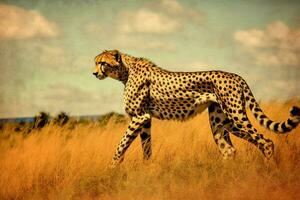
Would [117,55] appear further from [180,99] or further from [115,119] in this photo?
[115,119]

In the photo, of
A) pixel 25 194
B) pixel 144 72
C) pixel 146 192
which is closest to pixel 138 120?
pixel 144 72

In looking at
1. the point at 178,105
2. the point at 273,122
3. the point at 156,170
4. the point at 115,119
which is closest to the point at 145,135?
the point at 178,105

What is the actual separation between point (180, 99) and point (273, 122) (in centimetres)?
101

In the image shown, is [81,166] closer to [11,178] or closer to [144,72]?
[11,178]

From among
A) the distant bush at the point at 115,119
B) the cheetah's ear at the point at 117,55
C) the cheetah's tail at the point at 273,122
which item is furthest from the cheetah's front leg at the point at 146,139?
the distant bush at the point at 115,119

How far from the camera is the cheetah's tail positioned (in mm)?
4703

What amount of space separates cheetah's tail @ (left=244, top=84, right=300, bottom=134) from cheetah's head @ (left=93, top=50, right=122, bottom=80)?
1.47 metres

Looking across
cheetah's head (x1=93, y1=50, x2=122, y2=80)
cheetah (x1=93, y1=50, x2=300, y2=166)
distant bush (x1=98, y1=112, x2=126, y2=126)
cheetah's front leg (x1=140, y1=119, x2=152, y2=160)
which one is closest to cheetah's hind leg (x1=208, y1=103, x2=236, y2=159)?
cheetah (x1=93, y1=50, x2=300, y2=166)

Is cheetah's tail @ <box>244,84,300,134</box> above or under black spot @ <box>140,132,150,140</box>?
above

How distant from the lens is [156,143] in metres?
5.70

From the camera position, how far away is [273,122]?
4.86 m

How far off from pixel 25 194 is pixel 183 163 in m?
1.68

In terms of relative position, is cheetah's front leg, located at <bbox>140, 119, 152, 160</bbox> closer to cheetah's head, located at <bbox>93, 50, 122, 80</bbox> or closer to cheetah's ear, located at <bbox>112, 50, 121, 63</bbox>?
cheetah's head, located at <bbox>93, 50, 122, 80</bbox>

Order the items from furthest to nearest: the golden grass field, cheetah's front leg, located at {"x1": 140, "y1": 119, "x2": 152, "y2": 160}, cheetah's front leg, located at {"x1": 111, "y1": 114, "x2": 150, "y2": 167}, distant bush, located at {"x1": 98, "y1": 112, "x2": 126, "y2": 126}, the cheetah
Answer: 1. distant bush, located at {"x1": 98, "y1": 112, "x2": 126, "y2": 126}
2. cheetah's front leg, located at {"x1": 140, "y1": 119, "x2": 152, "y2": 160}
3. cheetah's front leg, located at {"x1": 111, "y1": 114, "x2": 150, "y2": 167}
4. the cheetah
5. the golden grass field
